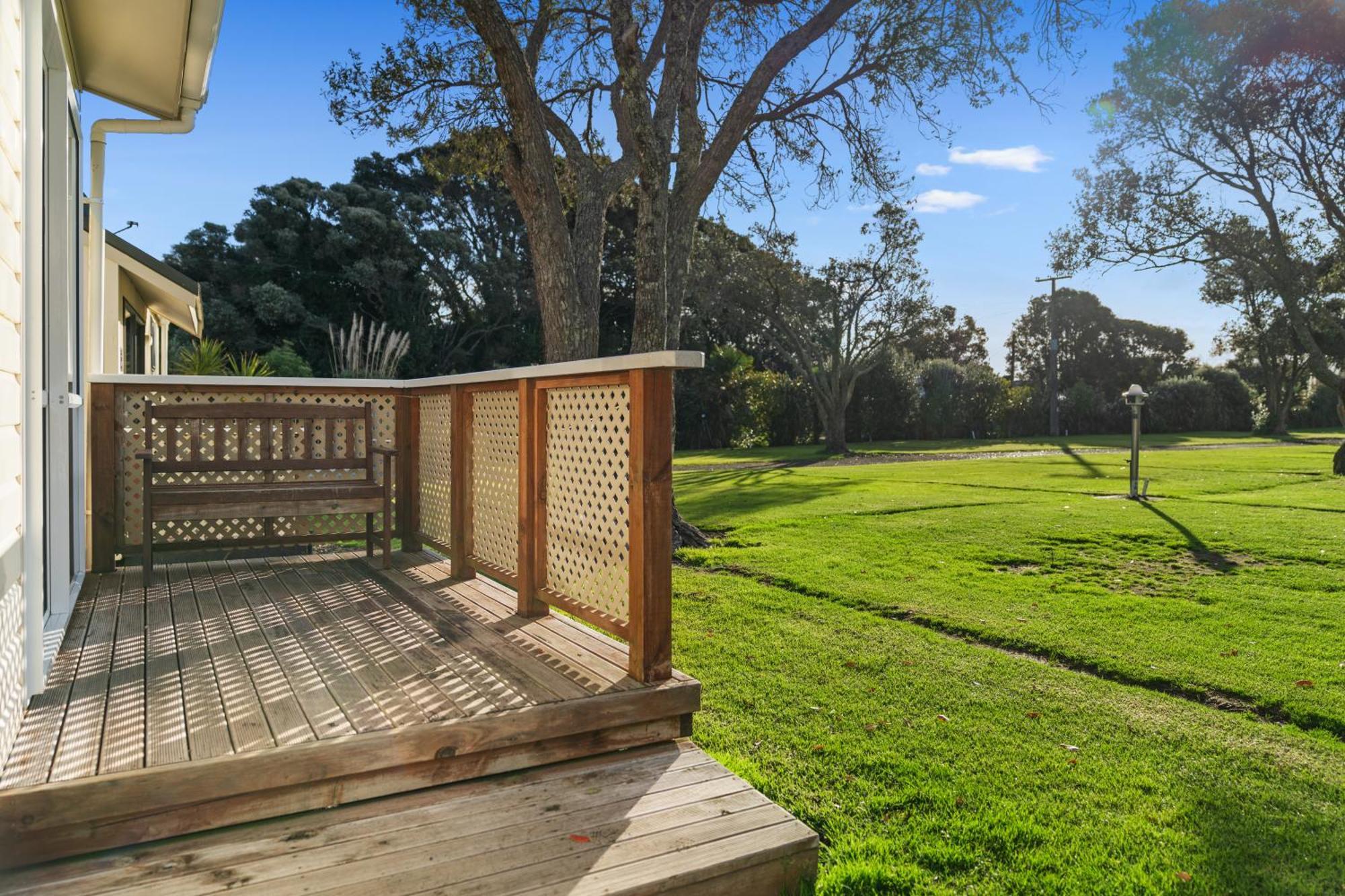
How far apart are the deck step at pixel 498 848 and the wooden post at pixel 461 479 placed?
2.22m

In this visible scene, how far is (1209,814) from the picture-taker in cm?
271

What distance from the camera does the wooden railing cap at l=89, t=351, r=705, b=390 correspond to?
267 cm

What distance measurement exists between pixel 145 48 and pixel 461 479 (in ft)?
8.70

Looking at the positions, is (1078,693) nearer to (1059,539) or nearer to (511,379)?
(511,379)

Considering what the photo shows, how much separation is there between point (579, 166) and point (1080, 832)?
7.14 m

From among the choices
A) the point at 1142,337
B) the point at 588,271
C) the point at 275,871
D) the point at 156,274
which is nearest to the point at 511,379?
the point at 275,871

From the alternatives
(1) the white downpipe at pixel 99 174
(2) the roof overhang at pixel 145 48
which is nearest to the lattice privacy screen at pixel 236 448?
(1) the white downpipe at pixel 99 174

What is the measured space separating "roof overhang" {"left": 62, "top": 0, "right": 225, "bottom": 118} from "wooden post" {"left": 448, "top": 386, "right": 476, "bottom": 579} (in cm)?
205

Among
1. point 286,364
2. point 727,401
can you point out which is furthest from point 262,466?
point 727,401

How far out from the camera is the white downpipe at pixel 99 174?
5.52 metres

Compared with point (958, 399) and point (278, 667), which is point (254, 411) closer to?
point (278, 667)

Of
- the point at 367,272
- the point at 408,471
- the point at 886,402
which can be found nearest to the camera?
the point at 408,471

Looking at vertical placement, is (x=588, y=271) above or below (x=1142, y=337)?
below

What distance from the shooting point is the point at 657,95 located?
27.3 feet
